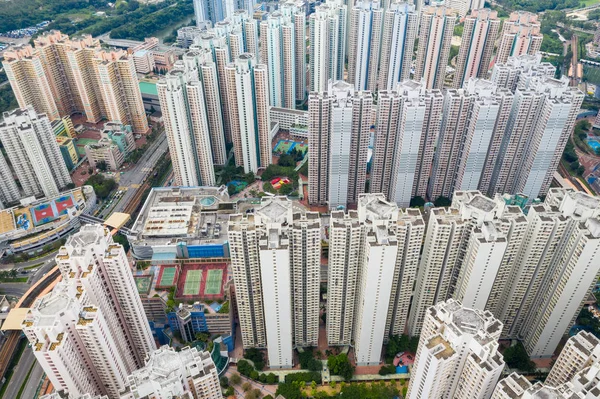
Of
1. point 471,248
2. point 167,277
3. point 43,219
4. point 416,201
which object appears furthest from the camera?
point 416,201

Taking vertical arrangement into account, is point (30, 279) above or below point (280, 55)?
below

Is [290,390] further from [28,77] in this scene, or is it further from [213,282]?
[28,77]

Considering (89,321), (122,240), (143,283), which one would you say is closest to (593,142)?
(143,283)

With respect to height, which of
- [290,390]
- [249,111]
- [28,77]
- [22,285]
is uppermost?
[28,77]

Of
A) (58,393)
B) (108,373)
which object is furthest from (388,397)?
(58,393)

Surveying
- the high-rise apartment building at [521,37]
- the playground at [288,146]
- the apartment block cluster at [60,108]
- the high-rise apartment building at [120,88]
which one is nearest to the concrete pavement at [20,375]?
the apartment block cluster at [60,108]

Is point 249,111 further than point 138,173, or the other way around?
point 138,173

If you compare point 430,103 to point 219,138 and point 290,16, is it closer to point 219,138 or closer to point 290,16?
point 219,138
